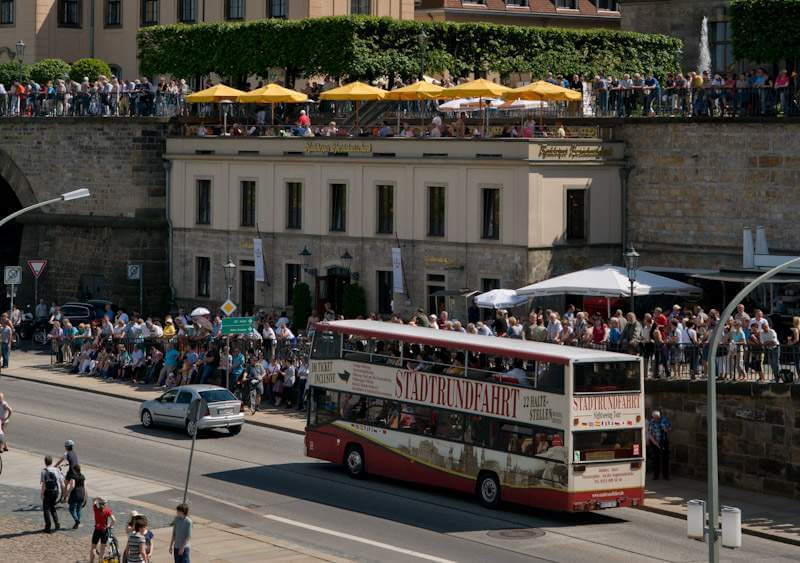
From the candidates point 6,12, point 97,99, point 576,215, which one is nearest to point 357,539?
point 576,215

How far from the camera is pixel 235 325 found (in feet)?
149

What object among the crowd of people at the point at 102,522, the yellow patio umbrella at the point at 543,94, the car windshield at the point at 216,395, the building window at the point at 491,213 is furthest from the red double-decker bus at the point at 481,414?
the yellow patio umbrella at the point at 543,94

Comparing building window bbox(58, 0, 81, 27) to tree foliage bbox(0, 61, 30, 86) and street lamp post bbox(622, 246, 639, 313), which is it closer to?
tree foliage bbox(0, 61, 30, 86)

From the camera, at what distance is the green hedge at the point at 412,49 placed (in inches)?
2514

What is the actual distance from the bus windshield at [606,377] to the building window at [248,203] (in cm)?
2645

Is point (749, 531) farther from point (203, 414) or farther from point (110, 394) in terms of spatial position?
point (110, 394)

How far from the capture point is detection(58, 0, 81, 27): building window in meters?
82.9

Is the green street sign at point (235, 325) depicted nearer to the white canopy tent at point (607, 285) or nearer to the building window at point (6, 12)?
the white canopy tent at point (607, 285)

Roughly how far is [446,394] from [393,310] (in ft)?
56.3

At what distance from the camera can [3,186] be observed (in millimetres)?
75000

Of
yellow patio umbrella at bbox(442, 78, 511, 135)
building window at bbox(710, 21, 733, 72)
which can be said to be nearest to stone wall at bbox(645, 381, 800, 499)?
yellow patio umbrella at bbox(442, 78, 511, 135)

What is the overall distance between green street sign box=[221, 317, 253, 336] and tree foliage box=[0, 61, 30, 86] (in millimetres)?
34040

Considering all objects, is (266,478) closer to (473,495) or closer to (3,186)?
(473,495)

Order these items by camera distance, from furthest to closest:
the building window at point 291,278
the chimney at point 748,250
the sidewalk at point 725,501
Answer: the building window at point 291,278, the chimney at point 748,250, the sidewalk at point 725,501
